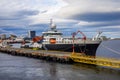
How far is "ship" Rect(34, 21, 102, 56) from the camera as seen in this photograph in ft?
280

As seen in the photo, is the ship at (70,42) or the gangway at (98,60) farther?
the ship at (70,42)

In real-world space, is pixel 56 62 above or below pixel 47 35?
below

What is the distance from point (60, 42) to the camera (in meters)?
94.5

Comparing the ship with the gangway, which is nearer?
the gangway

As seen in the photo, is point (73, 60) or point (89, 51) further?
point (89, 51)

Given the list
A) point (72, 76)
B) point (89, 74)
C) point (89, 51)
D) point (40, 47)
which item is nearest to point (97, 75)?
point (89, 74)

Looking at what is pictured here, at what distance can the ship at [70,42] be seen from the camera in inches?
3364

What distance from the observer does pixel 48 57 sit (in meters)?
77.3

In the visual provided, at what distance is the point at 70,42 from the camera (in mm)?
90438

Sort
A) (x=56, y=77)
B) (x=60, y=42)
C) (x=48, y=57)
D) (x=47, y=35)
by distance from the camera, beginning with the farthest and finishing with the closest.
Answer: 1. (x=47, y=35)
2. (x=60, y=42)
3. (x=48, y=57)
4. (x=56, y=77)

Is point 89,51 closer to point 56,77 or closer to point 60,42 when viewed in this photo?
point 60,42

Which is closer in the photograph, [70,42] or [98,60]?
[98,60]

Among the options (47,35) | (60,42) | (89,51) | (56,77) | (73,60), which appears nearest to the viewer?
(56,77)

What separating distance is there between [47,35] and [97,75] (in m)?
58.5
